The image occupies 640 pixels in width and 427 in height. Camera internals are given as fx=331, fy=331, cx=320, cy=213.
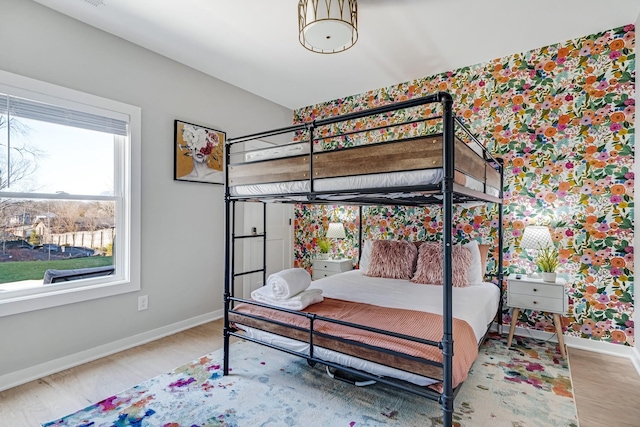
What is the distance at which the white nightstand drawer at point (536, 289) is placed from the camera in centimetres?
272

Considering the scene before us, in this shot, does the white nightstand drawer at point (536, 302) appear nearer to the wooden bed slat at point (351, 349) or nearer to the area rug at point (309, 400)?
the area rug at point (309, 400)

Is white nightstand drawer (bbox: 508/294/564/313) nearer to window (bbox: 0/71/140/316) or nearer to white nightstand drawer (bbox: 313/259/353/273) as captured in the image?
white nightstand drawer (bbox: 313/259/353/273)

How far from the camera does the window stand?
7.63ft

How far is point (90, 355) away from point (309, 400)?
187cm

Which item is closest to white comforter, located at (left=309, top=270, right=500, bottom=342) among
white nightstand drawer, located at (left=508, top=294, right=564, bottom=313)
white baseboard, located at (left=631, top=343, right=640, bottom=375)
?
white nightstand drawer, located at (left=508, top=294, right=564, bottom=313)

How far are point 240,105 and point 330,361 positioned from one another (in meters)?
3.22

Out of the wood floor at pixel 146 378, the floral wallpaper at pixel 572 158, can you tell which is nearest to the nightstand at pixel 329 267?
the floral wallpaper at pixel 572 158

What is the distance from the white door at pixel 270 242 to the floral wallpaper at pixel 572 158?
89.8 inches

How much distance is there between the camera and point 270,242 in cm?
446

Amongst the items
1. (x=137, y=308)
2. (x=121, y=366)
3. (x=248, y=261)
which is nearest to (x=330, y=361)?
(x=121, y=366)

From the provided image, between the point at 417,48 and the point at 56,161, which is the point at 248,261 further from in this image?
the point at 417,48

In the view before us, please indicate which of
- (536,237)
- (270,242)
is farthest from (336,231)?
(536,237)

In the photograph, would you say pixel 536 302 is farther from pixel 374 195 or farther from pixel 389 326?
pixel 374 195

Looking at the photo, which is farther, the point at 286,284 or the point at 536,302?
the point at 536,302
